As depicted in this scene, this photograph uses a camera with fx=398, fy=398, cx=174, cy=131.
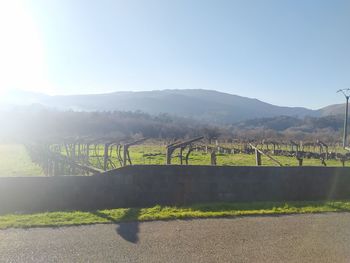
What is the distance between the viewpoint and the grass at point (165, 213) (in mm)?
8125

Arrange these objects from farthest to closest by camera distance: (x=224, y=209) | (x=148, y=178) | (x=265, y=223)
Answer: (x=148, y=178) < (x=224, y=209) < (x=265, y=223)

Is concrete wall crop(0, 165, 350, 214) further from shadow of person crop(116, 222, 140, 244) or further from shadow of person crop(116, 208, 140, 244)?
shadow of person crop(116, 222, 140, 244)

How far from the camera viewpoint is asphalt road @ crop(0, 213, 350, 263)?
618cm

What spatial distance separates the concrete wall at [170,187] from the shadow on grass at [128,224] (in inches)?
38.6

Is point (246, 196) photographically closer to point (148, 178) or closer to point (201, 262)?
point (148, 178)

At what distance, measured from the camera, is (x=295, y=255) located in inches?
251

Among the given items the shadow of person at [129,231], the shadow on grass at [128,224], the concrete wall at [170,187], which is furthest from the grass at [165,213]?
the concrete wall at [170,187]

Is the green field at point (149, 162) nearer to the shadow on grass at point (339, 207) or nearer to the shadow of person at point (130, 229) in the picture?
the shadow of person at point (130, 229)

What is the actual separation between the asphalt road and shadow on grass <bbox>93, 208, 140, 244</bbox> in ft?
0.06

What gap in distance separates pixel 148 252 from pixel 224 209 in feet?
12.2

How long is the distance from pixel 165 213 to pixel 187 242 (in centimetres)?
218

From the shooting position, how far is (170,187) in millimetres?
10508

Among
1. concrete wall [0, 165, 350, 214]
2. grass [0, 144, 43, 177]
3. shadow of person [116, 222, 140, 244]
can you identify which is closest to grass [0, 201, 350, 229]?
shadow of person [116, 222, 140, 244]

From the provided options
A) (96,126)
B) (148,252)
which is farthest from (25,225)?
(96,126)
